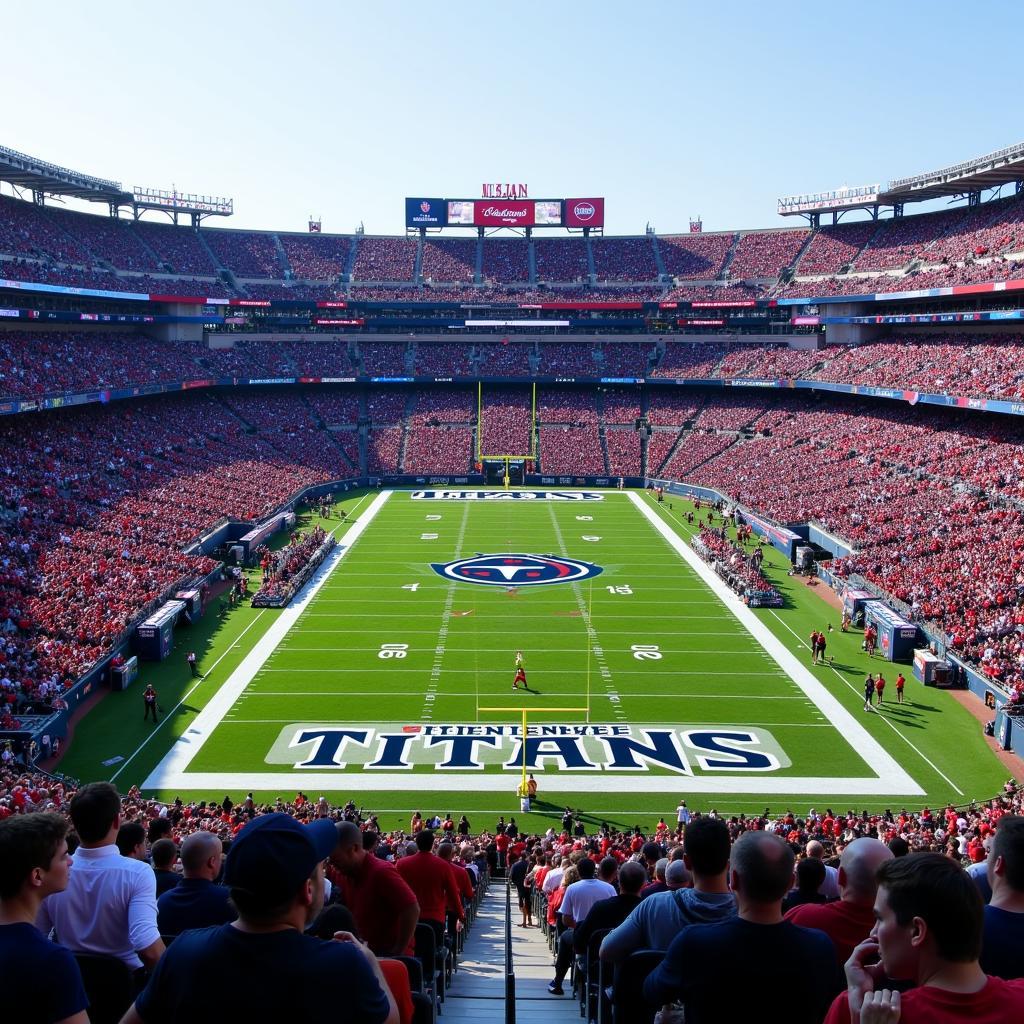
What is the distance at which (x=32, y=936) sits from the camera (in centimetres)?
317

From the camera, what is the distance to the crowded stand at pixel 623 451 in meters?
59.1

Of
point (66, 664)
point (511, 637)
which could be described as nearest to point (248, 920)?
point (66, 664)

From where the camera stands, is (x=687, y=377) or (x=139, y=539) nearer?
(x=139, y=539)

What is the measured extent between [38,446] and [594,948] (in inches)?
1476

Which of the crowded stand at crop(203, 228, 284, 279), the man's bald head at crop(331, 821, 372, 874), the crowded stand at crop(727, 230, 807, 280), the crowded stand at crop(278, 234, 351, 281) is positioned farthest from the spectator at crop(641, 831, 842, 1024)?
the crowded stand at crop(278, 234, 351, 281)

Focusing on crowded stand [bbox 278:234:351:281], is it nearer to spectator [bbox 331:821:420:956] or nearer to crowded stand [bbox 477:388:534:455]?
crowded stand [bbox 477:388:534:455]

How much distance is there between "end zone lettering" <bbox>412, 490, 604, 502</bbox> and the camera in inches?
2080

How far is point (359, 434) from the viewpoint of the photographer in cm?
6156

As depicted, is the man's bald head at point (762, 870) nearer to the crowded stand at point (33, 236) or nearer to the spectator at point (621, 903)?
the spectator at point (621, 903)

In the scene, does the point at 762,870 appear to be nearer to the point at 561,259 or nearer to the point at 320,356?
the point at 320,356

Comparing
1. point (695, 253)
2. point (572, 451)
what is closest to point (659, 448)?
point (572, 451)

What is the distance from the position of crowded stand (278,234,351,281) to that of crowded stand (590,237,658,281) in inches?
703

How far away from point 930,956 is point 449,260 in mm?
74777

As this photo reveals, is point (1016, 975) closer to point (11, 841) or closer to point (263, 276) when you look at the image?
point (11, 841)
